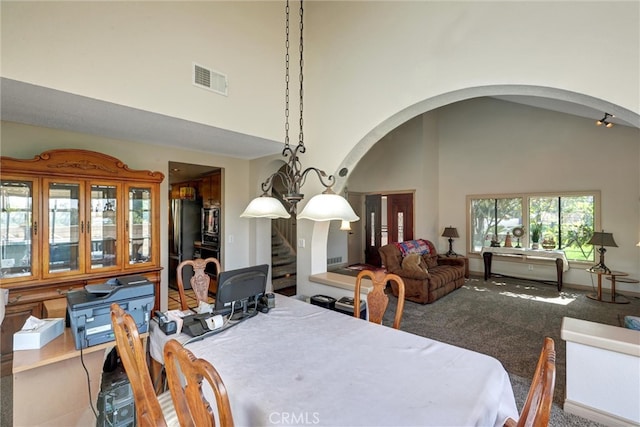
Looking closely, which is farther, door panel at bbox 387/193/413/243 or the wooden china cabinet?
door panel at bbox 387/193/413/243

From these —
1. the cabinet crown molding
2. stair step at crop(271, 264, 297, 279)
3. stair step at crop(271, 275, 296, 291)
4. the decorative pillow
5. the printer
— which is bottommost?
stair step at crop(271, 275, 296, 291)

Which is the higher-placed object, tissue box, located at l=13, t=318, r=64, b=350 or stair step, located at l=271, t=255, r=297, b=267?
tissue box, located at l=13, t=318, r=64, b=350

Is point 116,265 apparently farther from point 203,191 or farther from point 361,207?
point 361,207

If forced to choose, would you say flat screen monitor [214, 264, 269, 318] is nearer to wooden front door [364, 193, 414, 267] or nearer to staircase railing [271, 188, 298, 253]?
staircase railing [271, 188, 298, 253]

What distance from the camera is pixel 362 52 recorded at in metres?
3.34

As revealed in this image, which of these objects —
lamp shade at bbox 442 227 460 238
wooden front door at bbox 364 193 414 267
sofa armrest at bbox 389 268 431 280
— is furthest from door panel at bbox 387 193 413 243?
sofa armrest at bbox 389 268 431 280

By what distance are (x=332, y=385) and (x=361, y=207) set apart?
7.55 m

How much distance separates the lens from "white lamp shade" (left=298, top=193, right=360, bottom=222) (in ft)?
6.23

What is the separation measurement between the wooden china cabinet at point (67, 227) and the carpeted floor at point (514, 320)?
3.52 metres

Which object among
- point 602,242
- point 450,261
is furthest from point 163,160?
point 602,242

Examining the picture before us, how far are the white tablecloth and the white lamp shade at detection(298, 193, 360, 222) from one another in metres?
5.87

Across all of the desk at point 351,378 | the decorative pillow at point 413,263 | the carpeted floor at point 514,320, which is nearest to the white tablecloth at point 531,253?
the carpeted floor at point 514,320

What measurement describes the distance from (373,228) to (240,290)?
6973 mm

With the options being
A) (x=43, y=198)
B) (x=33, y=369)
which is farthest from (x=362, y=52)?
(x=33, y=369)
